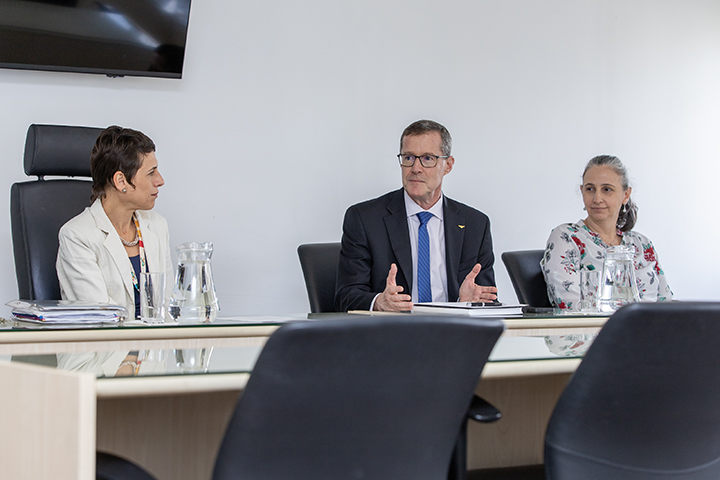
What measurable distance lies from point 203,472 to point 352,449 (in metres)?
0.66

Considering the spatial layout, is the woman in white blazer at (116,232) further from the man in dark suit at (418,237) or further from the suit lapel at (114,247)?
the man in dark suit at (418,237)

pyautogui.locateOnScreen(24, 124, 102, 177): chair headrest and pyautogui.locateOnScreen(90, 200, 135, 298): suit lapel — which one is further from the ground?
pyautogui.locateOnScreen(24, 124, 102, 177): chair headrest

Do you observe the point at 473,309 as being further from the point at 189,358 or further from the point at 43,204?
the point at 43,204

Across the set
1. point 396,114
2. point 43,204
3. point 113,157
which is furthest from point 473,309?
point 396,114

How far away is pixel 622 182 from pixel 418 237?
2.93ft

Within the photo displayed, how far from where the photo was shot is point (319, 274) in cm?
262

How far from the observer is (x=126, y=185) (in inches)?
96.7

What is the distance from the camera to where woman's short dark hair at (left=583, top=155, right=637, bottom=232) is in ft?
9.46

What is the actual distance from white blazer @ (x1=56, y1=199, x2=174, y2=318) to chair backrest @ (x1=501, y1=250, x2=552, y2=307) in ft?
4.14

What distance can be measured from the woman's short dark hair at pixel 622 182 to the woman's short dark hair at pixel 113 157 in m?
1.76

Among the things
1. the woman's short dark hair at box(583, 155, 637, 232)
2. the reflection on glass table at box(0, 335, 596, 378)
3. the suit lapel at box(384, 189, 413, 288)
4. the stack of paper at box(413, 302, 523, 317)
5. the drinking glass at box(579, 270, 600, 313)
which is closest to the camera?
the reflection on glass table at box(0, 335, 596, 378)

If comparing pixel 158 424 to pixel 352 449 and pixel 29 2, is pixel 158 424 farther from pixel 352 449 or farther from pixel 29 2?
pixel 29 2

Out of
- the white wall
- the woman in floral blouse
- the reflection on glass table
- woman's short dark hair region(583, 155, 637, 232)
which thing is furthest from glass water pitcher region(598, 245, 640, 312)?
the white wall

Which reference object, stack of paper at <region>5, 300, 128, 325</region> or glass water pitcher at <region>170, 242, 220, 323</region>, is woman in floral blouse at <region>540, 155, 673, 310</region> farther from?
stack of paper at <region>5, 300, 128, 325</region>
